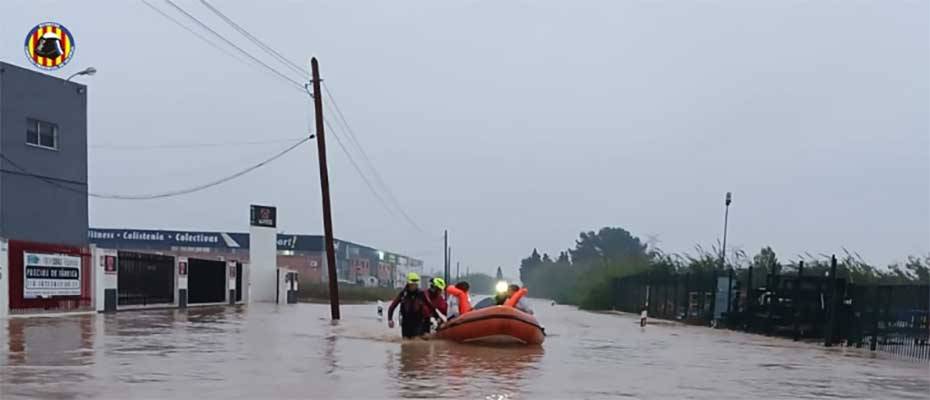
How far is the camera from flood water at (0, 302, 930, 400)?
436 inches

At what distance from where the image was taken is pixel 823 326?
26406mm

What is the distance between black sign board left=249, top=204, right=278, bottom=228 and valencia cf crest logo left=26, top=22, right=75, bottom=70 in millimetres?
19264

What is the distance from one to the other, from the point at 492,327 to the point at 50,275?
14565mm

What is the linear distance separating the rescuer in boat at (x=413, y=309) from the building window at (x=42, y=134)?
26115 mm

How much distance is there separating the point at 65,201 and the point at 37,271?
52.7ft

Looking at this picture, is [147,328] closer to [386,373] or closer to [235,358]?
[235,358]

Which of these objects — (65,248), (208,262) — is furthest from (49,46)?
(65,248)

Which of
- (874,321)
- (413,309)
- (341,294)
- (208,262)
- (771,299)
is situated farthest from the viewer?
(341,294)

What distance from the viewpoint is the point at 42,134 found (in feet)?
132

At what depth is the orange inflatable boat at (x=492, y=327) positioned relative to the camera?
60.4 ft

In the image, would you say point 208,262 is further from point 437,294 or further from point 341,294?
point 341,294

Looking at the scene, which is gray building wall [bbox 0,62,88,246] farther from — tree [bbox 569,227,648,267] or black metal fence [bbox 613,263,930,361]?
tree [bbox 569,227,648,267]

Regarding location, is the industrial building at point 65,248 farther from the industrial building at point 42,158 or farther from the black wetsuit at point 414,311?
the black wetsuit at point 414,311

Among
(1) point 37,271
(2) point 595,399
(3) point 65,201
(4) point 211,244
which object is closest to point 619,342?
(2) point 595,399
